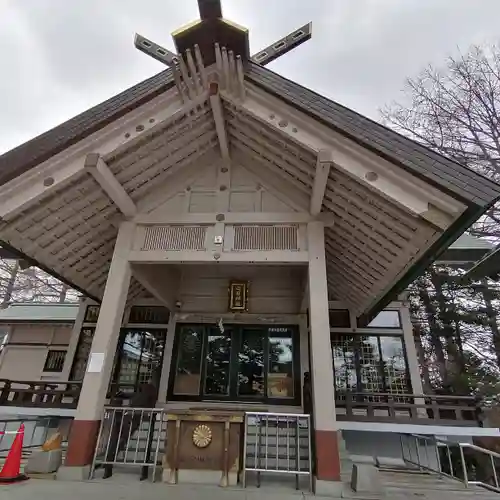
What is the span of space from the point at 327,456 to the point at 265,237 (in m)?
2.96

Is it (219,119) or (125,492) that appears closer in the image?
(125,492)

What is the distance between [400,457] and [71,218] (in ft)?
26.3

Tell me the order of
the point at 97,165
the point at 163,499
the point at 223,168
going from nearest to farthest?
the point at 163,499 < the point at 97,165 < the point at 223,168

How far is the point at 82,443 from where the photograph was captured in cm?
397

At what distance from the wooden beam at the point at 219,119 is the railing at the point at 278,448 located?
4158 mm

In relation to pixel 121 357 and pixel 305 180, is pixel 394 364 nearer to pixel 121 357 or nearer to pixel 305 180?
pixel 305 180

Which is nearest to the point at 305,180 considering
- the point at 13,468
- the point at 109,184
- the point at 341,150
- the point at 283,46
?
the point at 341,150

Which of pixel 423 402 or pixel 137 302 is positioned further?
pixel 137 302

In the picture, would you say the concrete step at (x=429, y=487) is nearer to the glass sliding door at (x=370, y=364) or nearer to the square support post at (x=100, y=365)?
the glass sliding door at (x=370, y=364)

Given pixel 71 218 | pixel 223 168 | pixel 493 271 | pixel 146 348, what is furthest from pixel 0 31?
pixel 493 271

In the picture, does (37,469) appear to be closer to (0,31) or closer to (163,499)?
(163,499)

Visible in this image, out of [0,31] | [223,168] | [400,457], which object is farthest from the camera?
[0,31]

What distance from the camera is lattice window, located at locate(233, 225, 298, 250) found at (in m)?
5.03

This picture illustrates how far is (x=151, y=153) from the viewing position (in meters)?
5.19
